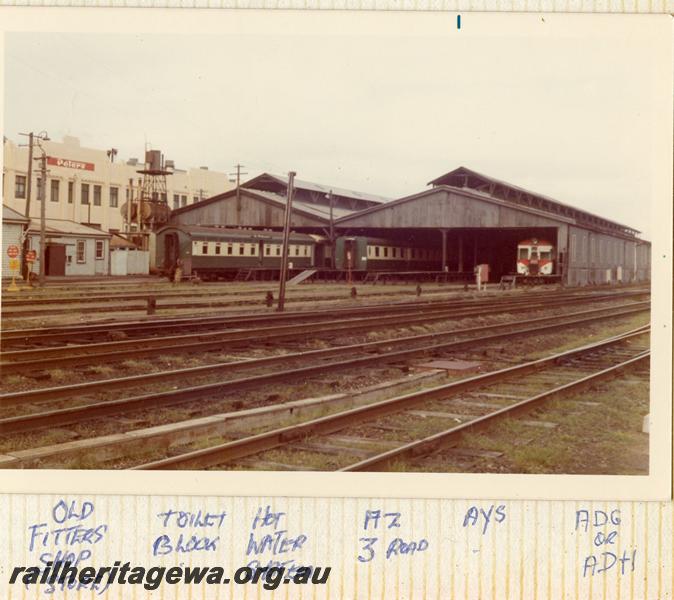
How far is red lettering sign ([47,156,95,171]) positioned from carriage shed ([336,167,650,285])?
382cm

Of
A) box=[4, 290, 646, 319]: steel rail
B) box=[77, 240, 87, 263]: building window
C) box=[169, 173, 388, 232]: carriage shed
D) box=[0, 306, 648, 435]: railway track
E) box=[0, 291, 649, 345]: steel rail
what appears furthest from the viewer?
box=[169, 173, 388, 232]: carriage shed

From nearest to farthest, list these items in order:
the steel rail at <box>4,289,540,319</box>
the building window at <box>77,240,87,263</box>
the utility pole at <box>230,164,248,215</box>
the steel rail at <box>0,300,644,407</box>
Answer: the steel rail at <box>0,300,644,407</box> < the utility pole at <box>230,164,248,215</box> < the steel rail at <box>4,289,540,319</box> < the building window at <box>77,240,87,263</box>

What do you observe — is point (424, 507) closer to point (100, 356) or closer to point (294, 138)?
point (294, 138)

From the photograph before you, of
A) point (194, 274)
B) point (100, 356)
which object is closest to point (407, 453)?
point (100, 356)

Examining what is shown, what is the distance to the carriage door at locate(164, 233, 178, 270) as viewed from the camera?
18.6 m

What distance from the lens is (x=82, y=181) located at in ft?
28.2

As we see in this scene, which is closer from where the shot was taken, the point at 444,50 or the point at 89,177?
the point at 444,50

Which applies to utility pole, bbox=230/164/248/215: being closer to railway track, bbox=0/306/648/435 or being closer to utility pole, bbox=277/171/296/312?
utility pole, bbox=277/171/296/312

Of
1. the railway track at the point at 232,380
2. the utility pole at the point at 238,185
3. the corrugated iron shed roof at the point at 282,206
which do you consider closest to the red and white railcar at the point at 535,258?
the railway track at the point at 232,380

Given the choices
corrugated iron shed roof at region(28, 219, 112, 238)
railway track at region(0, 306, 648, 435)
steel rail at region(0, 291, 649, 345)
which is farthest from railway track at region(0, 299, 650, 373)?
corrugated iron shed roof at region(28, 219, 112, 238)

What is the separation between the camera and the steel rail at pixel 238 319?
368 inches

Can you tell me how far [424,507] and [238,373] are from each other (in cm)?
398

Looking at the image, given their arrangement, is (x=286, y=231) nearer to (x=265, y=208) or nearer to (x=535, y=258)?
(x=265, y=208)

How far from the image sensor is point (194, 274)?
92.8 ft
